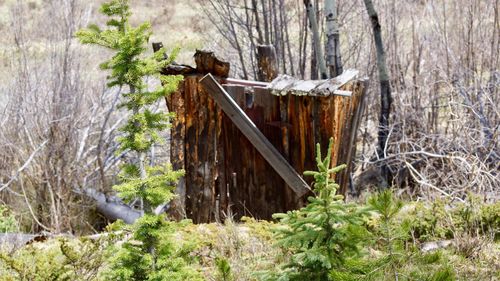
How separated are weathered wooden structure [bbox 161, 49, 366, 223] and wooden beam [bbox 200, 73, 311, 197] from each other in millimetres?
89

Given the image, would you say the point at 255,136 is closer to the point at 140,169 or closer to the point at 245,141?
the point at 245,141

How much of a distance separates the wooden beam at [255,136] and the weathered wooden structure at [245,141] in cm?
9

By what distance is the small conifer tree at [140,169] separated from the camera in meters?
3.57

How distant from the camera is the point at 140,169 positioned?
12.1 ft

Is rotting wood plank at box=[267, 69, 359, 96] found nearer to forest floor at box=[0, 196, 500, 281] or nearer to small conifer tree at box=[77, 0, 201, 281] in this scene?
forest floor at box=[0, 196, 500, 281]

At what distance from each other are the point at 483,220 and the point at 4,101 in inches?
281

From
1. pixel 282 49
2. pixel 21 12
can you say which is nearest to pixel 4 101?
pixel 21 12

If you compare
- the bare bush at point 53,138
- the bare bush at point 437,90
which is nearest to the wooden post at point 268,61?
the bare bush at point 437,90

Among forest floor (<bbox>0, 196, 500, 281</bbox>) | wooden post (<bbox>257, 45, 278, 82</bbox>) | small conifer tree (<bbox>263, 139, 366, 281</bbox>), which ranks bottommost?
forest floor (<bbox>0, 196, 500, 281</bbox>)

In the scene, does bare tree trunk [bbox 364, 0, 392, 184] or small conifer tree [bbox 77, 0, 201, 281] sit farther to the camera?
bare tree trunk [bbox 364, 0, 392, 184]

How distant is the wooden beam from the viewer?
595cm

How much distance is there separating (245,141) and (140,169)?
103 inches

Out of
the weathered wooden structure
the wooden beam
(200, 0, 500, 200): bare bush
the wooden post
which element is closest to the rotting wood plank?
the weathered wooden structure

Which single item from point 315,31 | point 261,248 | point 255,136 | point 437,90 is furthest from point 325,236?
point 437,90
